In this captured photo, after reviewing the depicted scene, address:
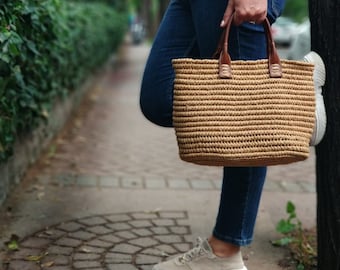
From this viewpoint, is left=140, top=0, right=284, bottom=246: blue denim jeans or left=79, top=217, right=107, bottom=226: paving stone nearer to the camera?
left=140, top=0, right=284, bottom=246: blue denim jeans

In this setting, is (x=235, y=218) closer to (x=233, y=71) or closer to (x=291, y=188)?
(x=233, y=71)

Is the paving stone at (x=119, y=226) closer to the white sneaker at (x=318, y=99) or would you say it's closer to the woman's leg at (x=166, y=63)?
the woman's leg at (x=166, y=63)

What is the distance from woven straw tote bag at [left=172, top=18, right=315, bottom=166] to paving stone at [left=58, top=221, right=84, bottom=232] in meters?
1.43

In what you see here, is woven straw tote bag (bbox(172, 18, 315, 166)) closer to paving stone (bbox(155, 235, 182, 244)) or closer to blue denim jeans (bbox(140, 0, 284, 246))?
blue denim jeans (bbox(140, 0, 284, 246))

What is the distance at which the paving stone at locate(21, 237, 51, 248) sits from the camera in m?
3.15

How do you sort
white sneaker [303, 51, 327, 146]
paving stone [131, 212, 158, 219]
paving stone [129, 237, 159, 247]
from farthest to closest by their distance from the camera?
paving stone [131, 212, 158, 219] < paving stone [129, 237, 159, 247] < white sneaker [303, 51, 327, 146]

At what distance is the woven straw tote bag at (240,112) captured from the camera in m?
2.13

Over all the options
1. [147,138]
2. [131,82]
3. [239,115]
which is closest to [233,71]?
[239,115]

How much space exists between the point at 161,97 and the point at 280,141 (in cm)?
63

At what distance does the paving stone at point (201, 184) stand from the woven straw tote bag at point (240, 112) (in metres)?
2.30

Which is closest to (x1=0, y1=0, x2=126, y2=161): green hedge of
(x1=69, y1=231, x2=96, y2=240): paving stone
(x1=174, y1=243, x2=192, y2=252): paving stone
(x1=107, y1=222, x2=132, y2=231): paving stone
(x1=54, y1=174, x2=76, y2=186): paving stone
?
(x1=54, y1=174, x2=76, y2=186): paving stone

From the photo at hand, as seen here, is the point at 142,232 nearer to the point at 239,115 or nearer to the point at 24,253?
the point at 24,253

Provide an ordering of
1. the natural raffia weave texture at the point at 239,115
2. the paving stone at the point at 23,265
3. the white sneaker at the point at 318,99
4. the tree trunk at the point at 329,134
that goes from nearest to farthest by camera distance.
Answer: the natural raffia weave texture at the point at 239,115, the white sneaker at the point at 318,99, the tree trunk at the point at 329,134, the paving stone at the point at 23,265

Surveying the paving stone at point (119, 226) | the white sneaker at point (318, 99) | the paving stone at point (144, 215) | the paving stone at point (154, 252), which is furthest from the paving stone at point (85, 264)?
the white sneaker at point (318, 99)
